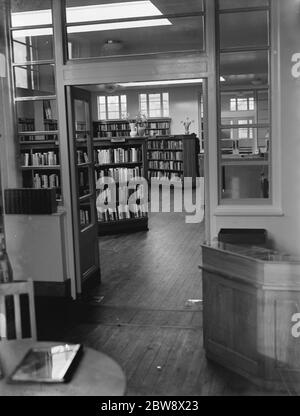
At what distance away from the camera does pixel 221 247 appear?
4082mm

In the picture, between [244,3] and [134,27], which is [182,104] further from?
[244,3]

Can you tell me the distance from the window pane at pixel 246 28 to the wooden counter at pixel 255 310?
2.06 m

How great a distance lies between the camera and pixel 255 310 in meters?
3.66

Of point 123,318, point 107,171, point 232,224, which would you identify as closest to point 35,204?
point 123,318

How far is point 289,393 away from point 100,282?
3457 millimetres

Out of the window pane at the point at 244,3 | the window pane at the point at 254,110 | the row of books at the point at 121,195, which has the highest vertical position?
the window pane at the point at 244,3

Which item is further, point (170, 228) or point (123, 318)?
point (170, 228)

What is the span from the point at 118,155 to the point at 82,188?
137 inches

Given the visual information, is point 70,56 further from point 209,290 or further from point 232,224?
point 209,290

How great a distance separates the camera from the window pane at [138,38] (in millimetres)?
5172

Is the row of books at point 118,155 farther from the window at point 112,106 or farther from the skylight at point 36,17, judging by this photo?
the window at point 112,106

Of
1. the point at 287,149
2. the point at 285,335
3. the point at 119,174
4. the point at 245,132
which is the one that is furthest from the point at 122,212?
the point at 285,335

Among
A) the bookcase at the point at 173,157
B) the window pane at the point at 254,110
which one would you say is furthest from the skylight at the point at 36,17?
the bookcase at the point at 173,157
